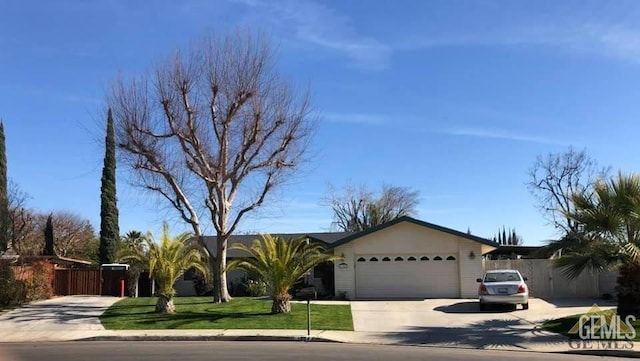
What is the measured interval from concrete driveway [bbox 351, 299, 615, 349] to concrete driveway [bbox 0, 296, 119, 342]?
31.0 ft

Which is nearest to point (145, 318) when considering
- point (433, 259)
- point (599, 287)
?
point (433, 259)

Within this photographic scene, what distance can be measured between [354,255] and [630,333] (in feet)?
55.6

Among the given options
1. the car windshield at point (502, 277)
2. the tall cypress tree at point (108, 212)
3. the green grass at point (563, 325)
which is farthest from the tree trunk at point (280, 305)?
the tall cypress tree at point (108, 212)

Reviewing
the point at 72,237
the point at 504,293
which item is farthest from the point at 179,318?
the point at 72,237

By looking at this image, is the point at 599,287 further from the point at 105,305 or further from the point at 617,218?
the point at 105,305

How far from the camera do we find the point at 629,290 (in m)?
16.8

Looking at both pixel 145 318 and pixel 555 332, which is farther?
pixel 145 318

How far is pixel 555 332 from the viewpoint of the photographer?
17.2 meters

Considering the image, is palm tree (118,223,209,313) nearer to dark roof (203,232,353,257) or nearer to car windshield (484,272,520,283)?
car windshield (484,272,520,283)

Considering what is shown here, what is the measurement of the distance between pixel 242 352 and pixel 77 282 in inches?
879

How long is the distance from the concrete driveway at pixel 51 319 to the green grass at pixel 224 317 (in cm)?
68

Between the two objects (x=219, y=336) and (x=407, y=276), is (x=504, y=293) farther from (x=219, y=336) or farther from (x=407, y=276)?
(x=219, y=336)

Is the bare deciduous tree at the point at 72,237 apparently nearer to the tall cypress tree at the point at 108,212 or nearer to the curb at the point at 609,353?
the tall cypress tree at the point at 108,212

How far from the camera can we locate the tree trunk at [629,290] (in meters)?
16.6
